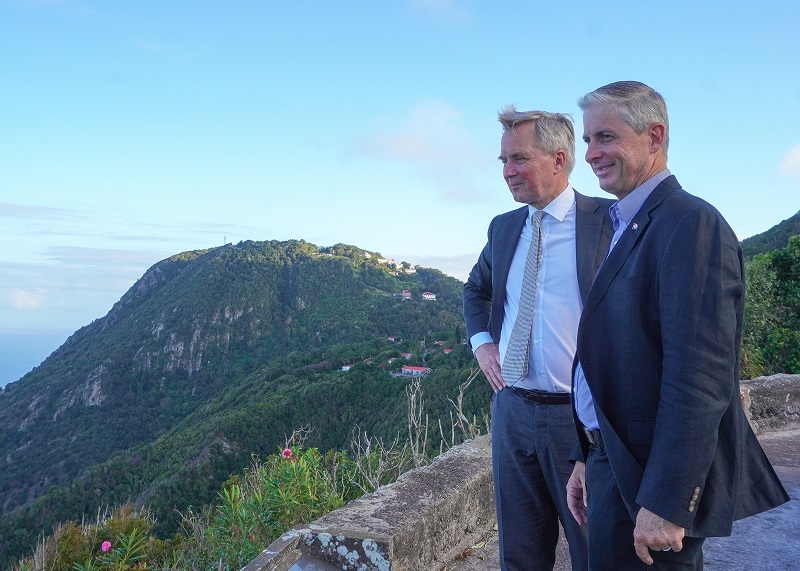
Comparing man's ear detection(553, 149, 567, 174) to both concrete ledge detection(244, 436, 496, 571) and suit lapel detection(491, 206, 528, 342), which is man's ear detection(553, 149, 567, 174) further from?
concrete ledge detection(244, 436, 496, 571)

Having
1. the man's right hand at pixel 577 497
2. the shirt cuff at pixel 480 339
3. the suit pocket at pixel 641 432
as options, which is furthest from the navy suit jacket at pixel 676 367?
the shirt cuff at pixel 480 339

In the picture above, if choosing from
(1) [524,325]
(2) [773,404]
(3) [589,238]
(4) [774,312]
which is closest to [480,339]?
(1) [524,325]

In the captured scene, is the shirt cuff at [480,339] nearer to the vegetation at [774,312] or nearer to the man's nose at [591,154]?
the man's nose at [591,154]

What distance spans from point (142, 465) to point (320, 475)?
45.5 m

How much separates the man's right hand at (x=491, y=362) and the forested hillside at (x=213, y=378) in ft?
64.0

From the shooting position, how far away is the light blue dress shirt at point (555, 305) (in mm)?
1688

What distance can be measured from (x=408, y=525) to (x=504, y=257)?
95cm

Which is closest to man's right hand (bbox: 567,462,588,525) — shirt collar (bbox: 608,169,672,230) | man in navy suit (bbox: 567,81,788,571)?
man in navy suit (bbox: 567,81,788,571)

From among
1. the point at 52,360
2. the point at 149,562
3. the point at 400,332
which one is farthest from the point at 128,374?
the point at 149,562

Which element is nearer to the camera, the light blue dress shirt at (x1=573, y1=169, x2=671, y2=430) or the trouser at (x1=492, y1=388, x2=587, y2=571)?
the light blue dress shirt at (x1=573, y1=169, x2=671, y2=430)

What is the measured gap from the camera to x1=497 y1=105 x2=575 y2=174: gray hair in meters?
1.82

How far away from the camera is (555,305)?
172cm

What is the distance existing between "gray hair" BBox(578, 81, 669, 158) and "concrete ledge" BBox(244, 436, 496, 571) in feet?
4.68

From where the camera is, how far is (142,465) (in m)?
43.2
